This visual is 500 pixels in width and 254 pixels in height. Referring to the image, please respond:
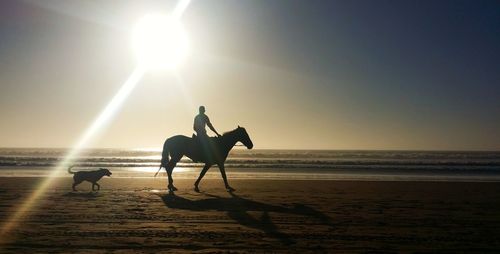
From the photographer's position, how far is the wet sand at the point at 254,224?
6.43 metres

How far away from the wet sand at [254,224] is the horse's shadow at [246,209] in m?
0.02

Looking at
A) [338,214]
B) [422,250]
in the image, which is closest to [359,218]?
[338,214]

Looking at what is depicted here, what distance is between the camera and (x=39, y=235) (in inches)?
284

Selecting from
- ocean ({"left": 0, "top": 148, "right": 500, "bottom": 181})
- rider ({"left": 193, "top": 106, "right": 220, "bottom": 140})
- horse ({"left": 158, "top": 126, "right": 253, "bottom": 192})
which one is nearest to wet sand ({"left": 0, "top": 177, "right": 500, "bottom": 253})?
horse ({"left": 158, "top": 126, "right": 253, "bottom": 192})

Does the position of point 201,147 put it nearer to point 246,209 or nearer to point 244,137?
point 244,137

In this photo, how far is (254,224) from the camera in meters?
8.20

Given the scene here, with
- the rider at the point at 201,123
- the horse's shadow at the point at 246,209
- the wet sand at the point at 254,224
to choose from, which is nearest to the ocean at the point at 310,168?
the rider at the point at 201,123

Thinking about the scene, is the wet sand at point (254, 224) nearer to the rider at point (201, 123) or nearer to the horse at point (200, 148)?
the horse at point (200, 148)

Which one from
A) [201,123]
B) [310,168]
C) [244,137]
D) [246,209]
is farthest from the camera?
[310,168]

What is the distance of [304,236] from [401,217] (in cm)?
294

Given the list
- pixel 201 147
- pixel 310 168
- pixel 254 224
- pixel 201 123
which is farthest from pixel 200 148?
pixel 310 168

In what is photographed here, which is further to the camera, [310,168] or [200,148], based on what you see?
[310,168]

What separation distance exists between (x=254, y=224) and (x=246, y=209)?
2.13 metres

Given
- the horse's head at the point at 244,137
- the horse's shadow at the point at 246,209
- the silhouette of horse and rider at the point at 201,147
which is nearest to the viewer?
the horse's shadow at the point at 246,209
